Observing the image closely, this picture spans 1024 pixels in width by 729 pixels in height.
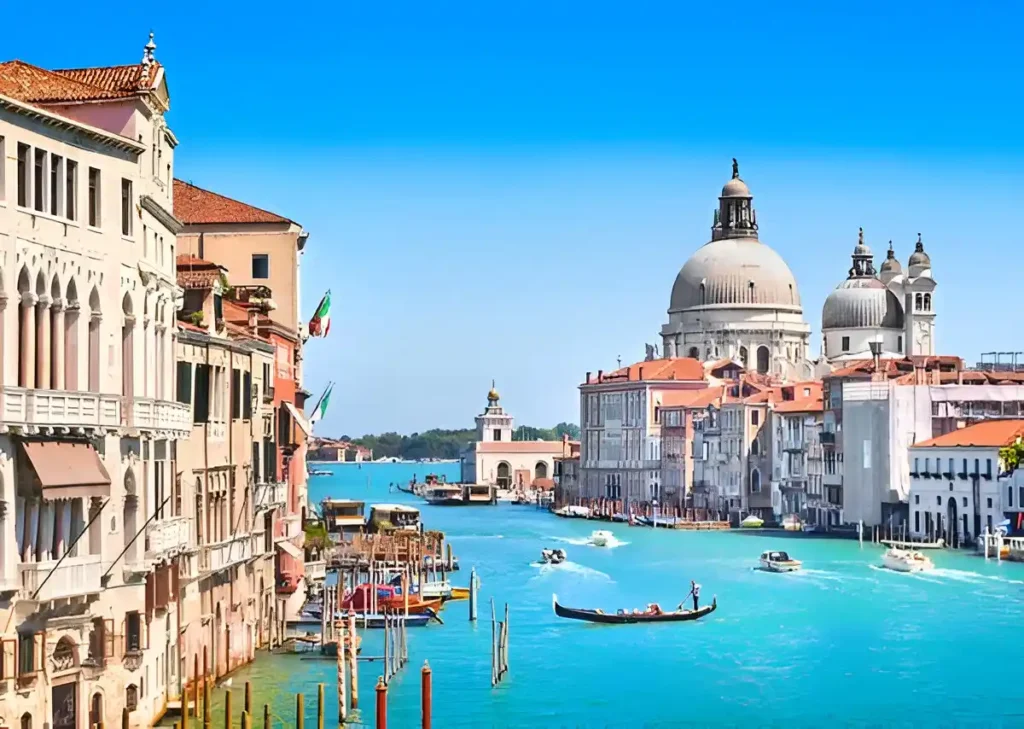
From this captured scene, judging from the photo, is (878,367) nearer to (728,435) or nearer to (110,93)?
(728,435)

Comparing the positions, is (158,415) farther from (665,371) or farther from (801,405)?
(665,371)

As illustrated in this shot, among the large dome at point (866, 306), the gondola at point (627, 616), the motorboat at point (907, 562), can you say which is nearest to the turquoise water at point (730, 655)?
the gondola at point (627, 616)

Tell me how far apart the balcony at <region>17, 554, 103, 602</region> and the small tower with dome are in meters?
105

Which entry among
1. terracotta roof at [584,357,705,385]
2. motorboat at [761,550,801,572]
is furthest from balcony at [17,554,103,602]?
terracotta roof at [584,357,705,385]

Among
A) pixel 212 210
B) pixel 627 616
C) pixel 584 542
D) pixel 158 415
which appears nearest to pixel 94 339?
pixel 158 415

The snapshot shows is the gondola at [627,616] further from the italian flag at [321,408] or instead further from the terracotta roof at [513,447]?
the terracotta roof at [513,447]

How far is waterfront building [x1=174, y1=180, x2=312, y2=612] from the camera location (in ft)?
92.5

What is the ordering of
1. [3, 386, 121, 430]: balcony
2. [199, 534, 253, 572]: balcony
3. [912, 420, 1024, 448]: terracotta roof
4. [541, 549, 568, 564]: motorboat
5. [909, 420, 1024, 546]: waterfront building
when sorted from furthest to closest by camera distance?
[912, 420, 1024, 448]: terracotta roof < [909, 420, 1024, 546]: waterfront building < [541, 549, 568, 564]: motorboat < [199, 534, 253, 572]: balcony < [3, 386, 121, 430]: balcony

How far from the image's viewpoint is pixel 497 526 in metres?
77.1

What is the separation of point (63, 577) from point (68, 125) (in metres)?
3.13

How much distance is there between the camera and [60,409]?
1491 centimetres

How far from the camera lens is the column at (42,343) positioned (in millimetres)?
14867

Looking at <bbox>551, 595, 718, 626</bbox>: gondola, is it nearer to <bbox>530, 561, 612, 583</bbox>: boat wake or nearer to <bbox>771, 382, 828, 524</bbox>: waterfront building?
A: <bbox>530, 561, 612, 583</bbox>: boat wake

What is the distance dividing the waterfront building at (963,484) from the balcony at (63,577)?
40729 millimetres
